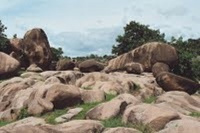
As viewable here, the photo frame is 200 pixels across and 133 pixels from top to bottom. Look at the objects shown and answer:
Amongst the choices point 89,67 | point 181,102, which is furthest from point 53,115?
point 89,67

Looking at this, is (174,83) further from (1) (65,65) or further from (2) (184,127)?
(2) (184,127)

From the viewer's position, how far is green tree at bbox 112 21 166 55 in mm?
65938

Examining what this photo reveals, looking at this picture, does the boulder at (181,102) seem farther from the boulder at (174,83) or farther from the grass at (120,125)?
the boulder at (174,83)

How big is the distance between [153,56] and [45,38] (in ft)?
45.9

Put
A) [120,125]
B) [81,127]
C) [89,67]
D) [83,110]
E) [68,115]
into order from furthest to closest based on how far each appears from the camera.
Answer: [89,67] → [83,110] → [68,115] → [120,125] → [81,127]

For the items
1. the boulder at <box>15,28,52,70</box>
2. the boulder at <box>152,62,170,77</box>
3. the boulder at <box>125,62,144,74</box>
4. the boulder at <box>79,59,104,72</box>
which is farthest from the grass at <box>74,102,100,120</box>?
the boulder at <box>15,28,52,70</box>

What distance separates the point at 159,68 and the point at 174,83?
7801 mm

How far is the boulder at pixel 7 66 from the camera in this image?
1928 inches

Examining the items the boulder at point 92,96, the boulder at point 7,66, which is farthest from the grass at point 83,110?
the boulder at point 7,66

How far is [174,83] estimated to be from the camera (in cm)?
4088

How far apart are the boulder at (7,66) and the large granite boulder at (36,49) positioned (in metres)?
6.31

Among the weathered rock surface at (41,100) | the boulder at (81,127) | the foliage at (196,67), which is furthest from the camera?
the foliage at (196,67)

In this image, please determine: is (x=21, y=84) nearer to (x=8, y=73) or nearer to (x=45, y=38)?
(x=8, y=73)

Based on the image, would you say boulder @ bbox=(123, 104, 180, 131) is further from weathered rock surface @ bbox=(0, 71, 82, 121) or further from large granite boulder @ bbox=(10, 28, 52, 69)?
large granite boulder @ bbox=(10, 28, 52, 69)
